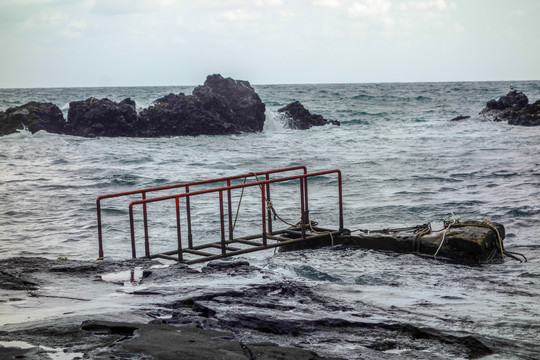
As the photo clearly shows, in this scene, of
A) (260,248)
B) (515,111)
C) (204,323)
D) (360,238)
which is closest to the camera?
(204,323)

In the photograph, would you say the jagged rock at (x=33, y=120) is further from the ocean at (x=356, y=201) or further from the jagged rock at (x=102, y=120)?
the ocean at (x=356, y=201)

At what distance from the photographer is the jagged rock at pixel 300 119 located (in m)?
43.2

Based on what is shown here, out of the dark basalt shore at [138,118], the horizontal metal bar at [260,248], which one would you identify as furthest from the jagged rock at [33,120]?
the horizontal metal bar at [260,248]

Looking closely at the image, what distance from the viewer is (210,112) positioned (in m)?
38.4

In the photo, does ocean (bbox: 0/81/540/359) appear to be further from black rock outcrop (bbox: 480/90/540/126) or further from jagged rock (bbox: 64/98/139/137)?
jagged rock (bbox: 64/98/139/137)

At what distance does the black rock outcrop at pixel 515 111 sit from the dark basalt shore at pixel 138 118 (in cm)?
1880

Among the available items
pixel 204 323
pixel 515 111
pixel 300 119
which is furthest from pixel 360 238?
pixel 515 111

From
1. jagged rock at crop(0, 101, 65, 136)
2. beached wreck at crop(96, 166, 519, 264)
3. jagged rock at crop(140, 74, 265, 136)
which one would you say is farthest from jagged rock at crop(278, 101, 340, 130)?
beached wreck at crop(96, 166, 519, 264)

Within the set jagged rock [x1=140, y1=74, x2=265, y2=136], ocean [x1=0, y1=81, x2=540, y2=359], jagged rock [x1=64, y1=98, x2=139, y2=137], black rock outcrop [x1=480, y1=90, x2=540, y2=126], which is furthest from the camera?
black rock outcrop [x1=480, y1=90, x2=540, y2=126]

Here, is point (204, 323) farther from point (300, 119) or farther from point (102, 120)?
point (300, 119)

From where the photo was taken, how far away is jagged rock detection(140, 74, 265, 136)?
37.4 meters

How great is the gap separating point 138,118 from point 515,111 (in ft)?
87.7

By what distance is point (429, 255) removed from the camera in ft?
28.2

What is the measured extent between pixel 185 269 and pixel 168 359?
3.39m
